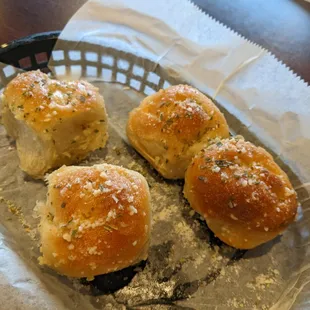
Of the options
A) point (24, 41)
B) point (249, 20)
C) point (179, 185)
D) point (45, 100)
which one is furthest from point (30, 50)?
point (249, 20)

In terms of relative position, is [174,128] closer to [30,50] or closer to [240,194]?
[240,194]

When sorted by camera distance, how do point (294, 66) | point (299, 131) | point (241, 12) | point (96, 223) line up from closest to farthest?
1. point (96, 223)
2. point (299, 131)
3. point (294, 66)
4. point (241, 12)

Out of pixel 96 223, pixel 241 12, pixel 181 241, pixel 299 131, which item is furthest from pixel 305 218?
pixel 241 12

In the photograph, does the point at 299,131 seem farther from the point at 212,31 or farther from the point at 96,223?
the point at 96,223

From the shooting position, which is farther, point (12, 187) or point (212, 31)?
point (212, 31)

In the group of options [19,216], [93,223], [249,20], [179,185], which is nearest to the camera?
[93,223]

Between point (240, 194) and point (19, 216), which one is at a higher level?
point (240, 194)

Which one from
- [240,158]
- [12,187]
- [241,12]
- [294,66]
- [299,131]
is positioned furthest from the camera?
[241,12]
